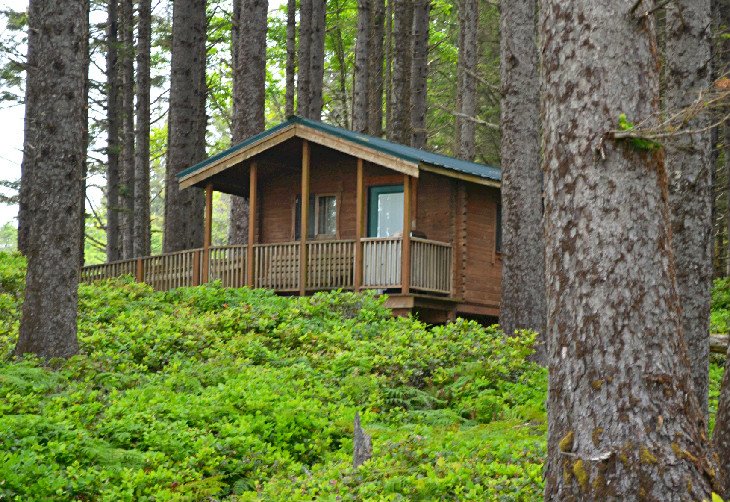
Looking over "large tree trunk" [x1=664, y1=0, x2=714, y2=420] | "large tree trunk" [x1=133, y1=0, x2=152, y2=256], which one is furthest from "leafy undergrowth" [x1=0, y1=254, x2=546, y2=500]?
"large tree trunk" [x1=133, y1=0, x2=152, y2=256]

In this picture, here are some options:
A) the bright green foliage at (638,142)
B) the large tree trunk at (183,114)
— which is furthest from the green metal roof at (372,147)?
the bright green foliage at (638,142)

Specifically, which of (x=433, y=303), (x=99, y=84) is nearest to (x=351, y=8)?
(x=99, y=84)

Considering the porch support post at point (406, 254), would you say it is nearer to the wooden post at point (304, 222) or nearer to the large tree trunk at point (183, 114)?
the wooden post at point (304, 222)

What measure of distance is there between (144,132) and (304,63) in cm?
634

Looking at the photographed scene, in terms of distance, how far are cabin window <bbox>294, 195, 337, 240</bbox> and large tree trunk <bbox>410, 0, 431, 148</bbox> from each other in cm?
705

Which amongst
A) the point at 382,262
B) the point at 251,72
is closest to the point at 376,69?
the point at 251,72

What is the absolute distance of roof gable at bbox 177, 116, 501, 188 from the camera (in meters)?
21.5

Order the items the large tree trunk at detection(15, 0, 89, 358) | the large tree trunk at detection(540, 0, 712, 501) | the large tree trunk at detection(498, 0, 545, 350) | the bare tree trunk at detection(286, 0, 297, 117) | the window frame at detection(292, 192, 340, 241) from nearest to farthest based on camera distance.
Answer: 1. the large tree trunk at detection(540, 0, 712, 501)
2. the large tree trunk at detection(15, 0, 89, 358)
3. the large tree trunk at detection(498, 0, 545, 350)
4. the window frame at detection(292, 192, 340, 241)
5. the bare tree trunk at detection(286, 0, 297, 117)

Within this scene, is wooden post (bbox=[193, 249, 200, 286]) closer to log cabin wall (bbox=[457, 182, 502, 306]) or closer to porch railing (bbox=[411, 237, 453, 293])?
porch railing (bbox=[411, 237, 453, 293])

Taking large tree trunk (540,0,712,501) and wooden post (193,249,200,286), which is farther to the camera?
wooden post (193,249,200,286)

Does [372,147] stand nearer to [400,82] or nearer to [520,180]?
[520,180]

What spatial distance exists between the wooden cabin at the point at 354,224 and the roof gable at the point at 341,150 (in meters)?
0.03

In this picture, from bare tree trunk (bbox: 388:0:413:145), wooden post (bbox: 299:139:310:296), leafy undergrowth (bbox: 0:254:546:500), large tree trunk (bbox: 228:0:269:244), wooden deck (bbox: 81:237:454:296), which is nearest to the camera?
leafy undergrowth (bbox: 0:254:546:500)

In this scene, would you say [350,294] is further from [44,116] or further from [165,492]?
[165,492]
